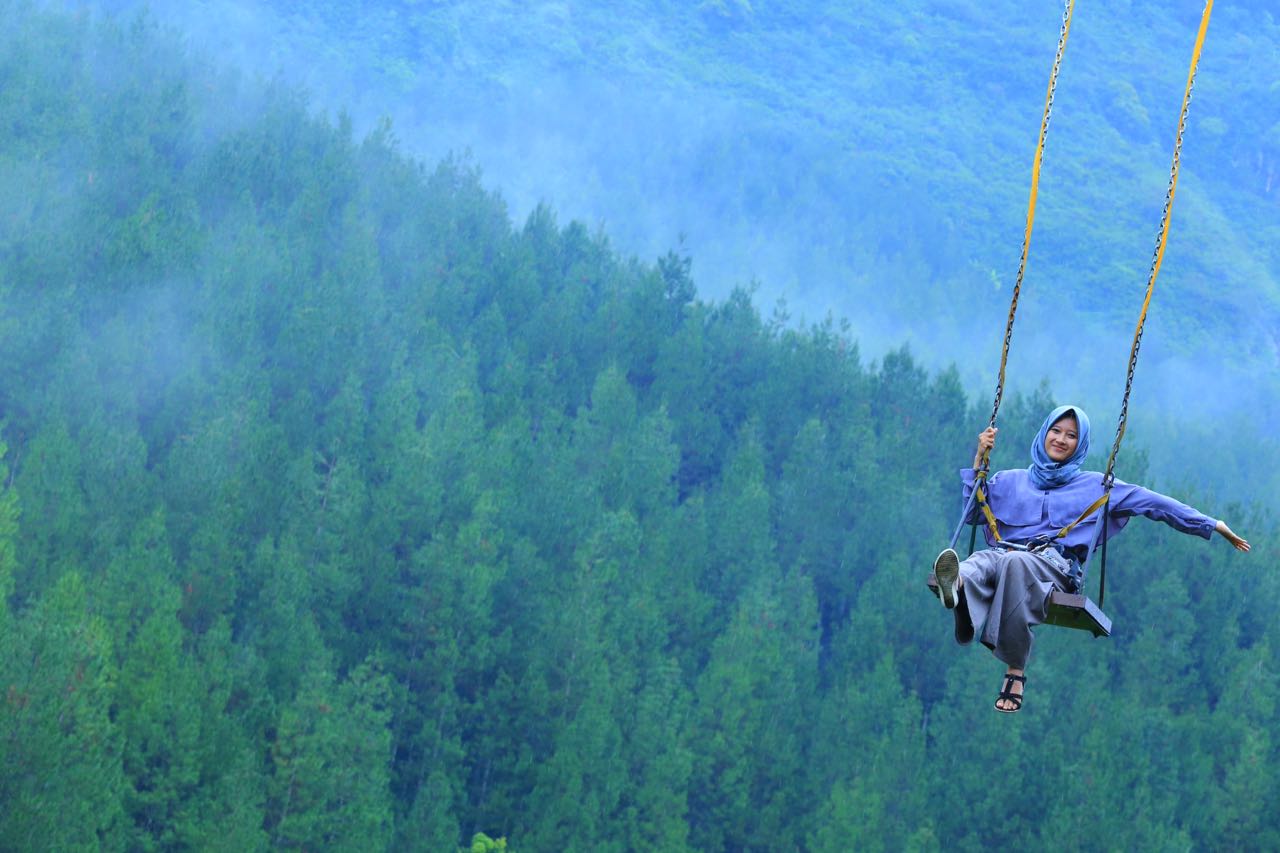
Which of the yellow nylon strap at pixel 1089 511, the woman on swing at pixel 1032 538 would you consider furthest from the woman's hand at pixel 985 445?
the yellow nylon strap at pixel 1089 511

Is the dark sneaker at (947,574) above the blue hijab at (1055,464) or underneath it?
underneath

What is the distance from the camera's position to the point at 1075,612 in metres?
10.5

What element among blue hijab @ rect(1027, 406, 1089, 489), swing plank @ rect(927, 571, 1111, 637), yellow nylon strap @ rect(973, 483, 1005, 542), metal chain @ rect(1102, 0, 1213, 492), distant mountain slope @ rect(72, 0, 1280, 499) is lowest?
distant mountain slope @ rect(72, 0, 1280, 499)

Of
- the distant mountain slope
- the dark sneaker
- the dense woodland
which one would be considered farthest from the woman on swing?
the distant mountain slope

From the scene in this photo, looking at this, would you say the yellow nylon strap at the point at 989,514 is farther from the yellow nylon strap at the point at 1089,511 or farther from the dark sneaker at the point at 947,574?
the dark sneaker at the point at 947,574

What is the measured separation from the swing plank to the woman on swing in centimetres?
6

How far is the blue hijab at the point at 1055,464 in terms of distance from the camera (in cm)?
1108

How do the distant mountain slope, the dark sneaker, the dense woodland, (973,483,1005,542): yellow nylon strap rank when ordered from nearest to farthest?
the dark sneaker < (973,483,1005,542): yellow nylon strap < the dense woodland < the distant mountain slope

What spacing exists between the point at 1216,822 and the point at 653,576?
1620 cm

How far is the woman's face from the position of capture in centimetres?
1110

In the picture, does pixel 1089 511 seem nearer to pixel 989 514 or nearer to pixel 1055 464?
pixel 1055 464

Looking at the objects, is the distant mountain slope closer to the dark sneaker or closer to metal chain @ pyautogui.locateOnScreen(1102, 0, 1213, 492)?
metal chain @ pyautogui.locateOnScreen(1102, 0, 1213, 492)

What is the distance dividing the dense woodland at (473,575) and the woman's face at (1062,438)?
84.4 ft

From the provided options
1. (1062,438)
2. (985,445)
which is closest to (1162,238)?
(1062,438)
